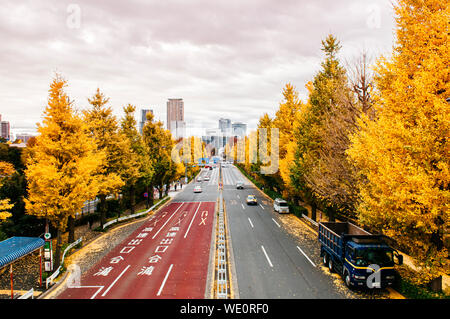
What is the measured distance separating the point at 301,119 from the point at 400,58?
524 inches

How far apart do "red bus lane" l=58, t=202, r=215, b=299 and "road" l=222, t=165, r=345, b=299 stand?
2.29 meters

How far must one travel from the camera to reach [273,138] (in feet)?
120

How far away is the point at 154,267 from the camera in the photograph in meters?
15.2

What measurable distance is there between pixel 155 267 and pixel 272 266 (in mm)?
7008

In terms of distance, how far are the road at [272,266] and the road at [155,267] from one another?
7.08 ft

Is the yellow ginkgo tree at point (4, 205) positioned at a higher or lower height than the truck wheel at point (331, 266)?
higher

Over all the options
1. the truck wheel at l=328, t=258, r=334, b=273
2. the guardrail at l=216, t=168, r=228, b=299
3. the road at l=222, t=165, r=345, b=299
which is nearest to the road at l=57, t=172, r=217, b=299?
the guardrail at l=216, t=168, r=228, b=299

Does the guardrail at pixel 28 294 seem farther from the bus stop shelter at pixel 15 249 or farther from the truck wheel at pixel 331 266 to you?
the truck wheel at pixel 331 266

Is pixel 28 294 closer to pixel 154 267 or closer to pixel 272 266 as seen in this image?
pixel 154 267

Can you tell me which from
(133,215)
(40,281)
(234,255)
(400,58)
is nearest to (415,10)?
(400,58)

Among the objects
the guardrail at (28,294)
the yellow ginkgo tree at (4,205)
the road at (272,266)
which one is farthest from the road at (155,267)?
the yellow ginkgo tree at (4,205)

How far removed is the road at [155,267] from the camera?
12.3 metres

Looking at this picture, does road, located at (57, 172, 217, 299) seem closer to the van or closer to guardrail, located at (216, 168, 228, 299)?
guardrail, located at (216, 168, 228, 299)
